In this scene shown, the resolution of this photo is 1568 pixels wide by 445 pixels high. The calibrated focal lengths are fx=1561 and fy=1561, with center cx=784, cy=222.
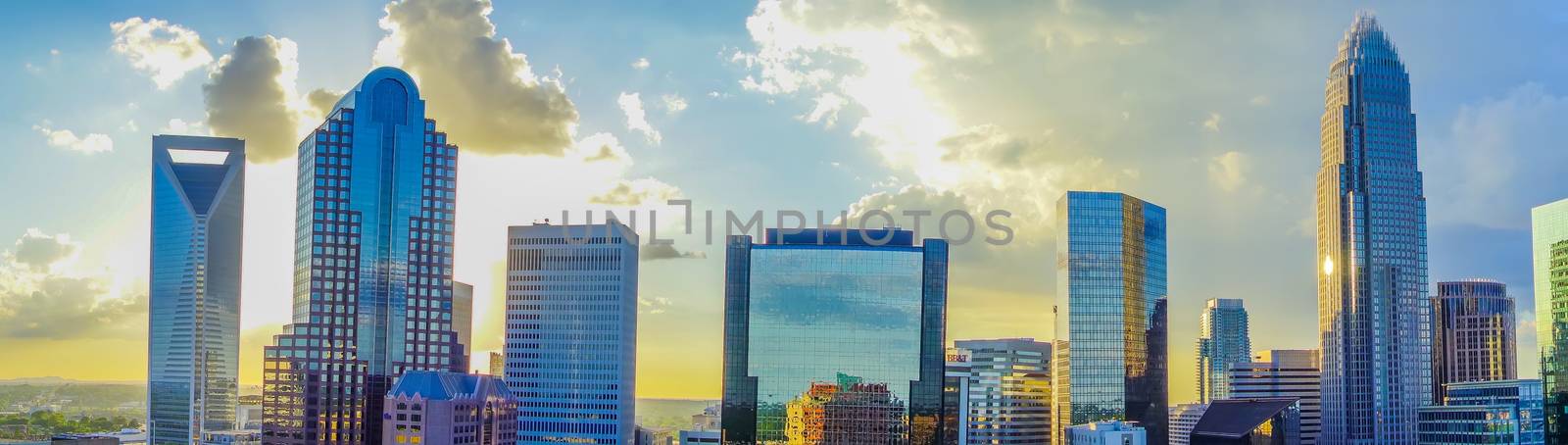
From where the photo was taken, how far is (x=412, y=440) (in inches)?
7830

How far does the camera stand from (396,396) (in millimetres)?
199875

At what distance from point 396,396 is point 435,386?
5.32 m

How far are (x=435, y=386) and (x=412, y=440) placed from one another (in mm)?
7403

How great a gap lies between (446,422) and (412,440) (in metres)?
5.92

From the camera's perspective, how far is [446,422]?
645 ft

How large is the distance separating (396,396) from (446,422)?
8.31 meters

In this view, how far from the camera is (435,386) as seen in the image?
653ft

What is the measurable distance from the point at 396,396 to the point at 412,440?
19.4ft
